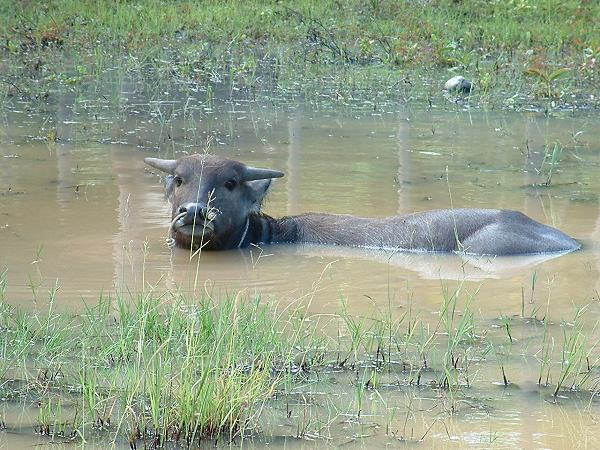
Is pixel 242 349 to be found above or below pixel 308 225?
below

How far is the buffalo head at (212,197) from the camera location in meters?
8.04

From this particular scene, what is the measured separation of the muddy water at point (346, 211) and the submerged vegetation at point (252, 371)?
49mm

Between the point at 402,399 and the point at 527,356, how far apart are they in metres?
0.94

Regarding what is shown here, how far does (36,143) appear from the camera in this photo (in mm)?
11188

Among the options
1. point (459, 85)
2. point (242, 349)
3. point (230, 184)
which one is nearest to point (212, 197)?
point (230, 184)

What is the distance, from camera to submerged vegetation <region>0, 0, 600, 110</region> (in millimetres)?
14656

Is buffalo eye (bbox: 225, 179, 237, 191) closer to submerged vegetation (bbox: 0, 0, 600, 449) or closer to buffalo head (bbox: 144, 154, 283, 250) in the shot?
buffalo head (bbox: 144, 154, 283, 250)

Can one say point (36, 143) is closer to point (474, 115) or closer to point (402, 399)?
point (474, 115)

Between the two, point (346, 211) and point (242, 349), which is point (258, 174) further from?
point (242, 349)

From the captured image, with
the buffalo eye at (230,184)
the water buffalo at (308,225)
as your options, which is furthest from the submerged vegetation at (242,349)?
the buffalo eye at (230,184)

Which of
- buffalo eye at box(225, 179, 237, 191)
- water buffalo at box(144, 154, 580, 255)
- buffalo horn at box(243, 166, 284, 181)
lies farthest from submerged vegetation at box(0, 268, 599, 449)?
buffalo horn at box(243, 166, 284, 181)

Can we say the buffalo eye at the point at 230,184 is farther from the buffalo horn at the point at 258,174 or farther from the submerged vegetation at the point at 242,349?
the submerged vegetation at the point at 242,349

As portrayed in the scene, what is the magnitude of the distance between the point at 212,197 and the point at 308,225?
79 cm

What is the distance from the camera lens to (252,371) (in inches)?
185
